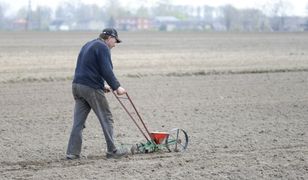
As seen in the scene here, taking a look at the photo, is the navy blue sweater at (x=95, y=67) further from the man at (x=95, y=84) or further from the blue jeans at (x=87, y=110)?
the blue jeans at (x=87, y=110)

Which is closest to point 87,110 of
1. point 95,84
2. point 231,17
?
point 95,84

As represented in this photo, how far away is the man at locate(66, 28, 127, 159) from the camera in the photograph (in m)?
9.24

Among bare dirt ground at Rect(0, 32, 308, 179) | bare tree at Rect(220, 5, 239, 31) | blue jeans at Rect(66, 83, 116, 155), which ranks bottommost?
bare tree at Rect(220, 5, 239, 31)

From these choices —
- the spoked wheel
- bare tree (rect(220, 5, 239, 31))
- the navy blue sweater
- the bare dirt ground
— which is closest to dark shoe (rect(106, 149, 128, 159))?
the bare dirt ground

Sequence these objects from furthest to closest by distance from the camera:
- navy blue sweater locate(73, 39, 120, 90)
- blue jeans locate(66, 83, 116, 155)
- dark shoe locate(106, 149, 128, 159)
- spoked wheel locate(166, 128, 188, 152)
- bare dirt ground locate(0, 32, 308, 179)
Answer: spoked wheel locate(166, 128, 188, 152)
dark shoe locate(106, 149, 128, 159)
blue jeans locate(66, 83, 116, 155)
navy blue sweater locate(73, 39, 120, 90)
bare dirt ground locate(0, 32, 308, 179)

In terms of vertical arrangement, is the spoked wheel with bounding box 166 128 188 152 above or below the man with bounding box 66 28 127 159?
below

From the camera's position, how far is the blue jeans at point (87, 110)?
9453mm

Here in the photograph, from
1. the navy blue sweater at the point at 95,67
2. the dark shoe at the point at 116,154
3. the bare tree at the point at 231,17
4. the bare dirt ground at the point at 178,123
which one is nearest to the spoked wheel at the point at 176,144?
the bare dirt ground at the point at 178,123

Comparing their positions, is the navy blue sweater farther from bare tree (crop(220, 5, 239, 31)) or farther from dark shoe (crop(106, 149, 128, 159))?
bare tree (crop(220, 5, 239, 31))

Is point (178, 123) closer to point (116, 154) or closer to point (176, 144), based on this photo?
point (176, 144)

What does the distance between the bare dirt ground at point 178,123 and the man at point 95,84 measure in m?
0.28

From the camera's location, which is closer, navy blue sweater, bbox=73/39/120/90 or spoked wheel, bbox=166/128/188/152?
navy blue sweater, bbox=73/39/120/90

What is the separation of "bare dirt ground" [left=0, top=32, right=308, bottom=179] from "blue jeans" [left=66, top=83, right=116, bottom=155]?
27cm

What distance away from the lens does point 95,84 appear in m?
9.43
